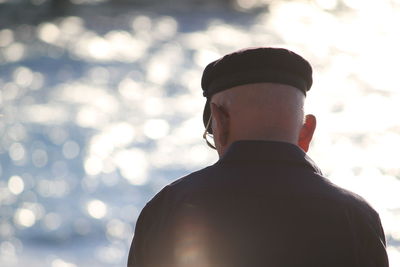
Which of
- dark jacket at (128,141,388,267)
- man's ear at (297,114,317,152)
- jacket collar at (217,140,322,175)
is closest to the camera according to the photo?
dark jacket at (128,141,388,267)

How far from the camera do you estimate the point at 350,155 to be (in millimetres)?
21984

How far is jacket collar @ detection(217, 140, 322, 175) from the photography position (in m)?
3.01

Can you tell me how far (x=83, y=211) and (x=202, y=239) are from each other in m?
20.7

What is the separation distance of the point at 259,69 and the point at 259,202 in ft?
1.68

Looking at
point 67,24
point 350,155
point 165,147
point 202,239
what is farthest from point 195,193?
point 67,24

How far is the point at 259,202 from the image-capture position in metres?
2.95

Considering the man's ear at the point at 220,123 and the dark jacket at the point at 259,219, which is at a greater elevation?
the man's ear at the point at 220,123

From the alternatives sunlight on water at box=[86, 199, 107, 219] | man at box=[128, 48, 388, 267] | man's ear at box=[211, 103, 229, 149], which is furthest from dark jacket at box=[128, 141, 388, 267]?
sunlight on water at box=[86, 199, 107, 219]

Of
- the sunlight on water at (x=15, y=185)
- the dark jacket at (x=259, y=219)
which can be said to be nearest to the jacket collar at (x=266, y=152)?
the dark jacket at (x=259, y=219)

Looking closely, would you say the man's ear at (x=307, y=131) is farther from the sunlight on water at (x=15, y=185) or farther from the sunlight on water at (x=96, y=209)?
the sunlight on water at (x=15, y=185)

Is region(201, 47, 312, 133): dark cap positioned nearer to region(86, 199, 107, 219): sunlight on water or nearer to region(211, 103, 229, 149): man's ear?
region(211, 103, 229, 149): man's ear

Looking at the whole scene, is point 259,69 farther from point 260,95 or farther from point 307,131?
point 307,131

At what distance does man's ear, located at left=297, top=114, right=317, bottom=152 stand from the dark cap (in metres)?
0.16

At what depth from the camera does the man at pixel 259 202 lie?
9.52 ft
